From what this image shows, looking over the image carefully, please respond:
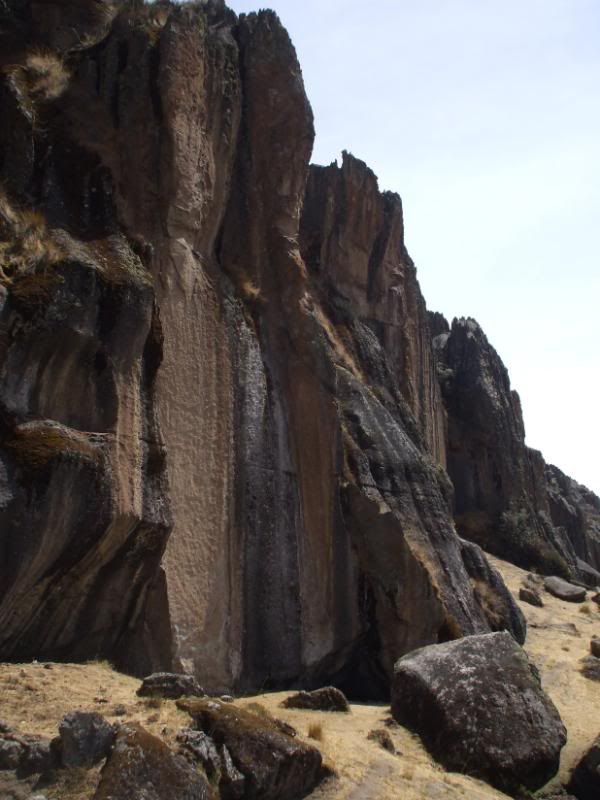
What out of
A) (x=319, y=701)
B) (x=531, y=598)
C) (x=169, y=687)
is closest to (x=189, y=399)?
(x=319, y=701)

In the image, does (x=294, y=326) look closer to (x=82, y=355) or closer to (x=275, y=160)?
(x=275, y=160)

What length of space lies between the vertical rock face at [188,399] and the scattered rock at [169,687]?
178 centimetres

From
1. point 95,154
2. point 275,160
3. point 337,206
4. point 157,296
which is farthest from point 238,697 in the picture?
point 337,206

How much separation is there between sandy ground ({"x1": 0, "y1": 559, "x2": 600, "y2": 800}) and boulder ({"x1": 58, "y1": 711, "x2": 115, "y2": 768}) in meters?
0.16

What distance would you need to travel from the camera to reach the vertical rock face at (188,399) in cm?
1135

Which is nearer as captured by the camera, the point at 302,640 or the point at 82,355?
the point at 82,355

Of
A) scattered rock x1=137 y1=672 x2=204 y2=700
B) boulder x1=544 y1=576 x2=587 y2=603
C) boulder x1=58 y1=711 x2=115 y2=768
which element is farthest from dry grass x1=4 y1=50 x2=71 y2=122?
boulder x1=544 y1=576 x2=587 y2=603

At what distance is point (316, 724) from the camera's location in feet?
35.6

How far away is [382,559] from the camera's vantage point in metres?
15.8

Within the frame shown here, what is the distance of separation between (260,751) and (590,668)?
38.0 feet

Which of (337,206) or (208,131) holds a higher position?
(337,206)

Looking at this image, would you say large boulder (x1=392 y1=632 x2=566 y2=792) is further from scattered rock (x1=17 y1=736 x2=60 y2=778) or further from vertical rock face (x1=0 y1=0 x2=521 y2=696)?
scattered rock (x1=17 y1=736 x2=60 y2=778)

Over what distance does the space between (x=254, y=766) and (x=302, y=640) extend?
6.00 meters

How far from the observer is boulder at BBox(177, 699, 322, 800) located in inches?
341
